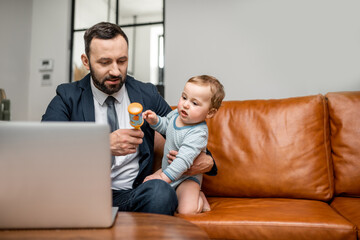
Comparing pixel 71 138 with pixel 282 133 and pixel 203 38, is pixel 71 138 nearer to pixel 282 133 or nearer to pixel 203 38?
pixel 282 133

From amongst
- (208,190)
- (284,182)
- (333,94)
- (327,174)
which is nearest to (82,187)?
(208,190)

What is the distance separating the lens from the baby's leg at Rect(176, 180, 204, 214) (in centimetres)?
118

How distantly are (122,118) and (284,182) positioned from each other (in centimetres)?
89

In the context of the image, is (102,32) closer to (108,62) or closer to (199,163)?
(108,62)

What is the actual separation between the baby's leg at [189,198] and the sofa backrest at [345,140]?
0.78 meters

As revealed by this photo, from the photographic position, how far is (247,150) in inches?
60.3

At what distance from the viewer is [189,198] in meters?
1.20

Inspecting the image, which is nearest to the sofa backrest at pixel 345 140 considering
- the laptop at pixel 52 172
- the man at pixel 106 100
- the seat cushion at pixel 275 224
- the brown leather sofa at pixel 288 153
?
the brown leather sofa at pixel 288 153

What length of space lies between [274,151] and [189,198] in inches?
22.8

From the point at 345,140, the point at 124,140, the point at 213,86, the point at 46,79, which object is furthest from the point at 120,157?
the point at 46,79

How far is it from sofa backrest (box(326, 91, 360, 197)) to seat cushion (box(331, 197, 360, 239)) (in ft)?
0.22

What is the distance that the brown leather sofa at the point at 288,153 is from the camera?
4.72 feet

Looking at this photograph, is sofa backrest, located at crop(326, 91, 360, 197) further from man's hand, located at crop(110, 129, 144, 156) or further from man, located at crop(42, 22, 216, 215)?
man's hand, located at crop(110, 129, 144, 156)

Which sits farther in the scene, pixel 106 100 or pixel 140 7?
pixel 140 7
